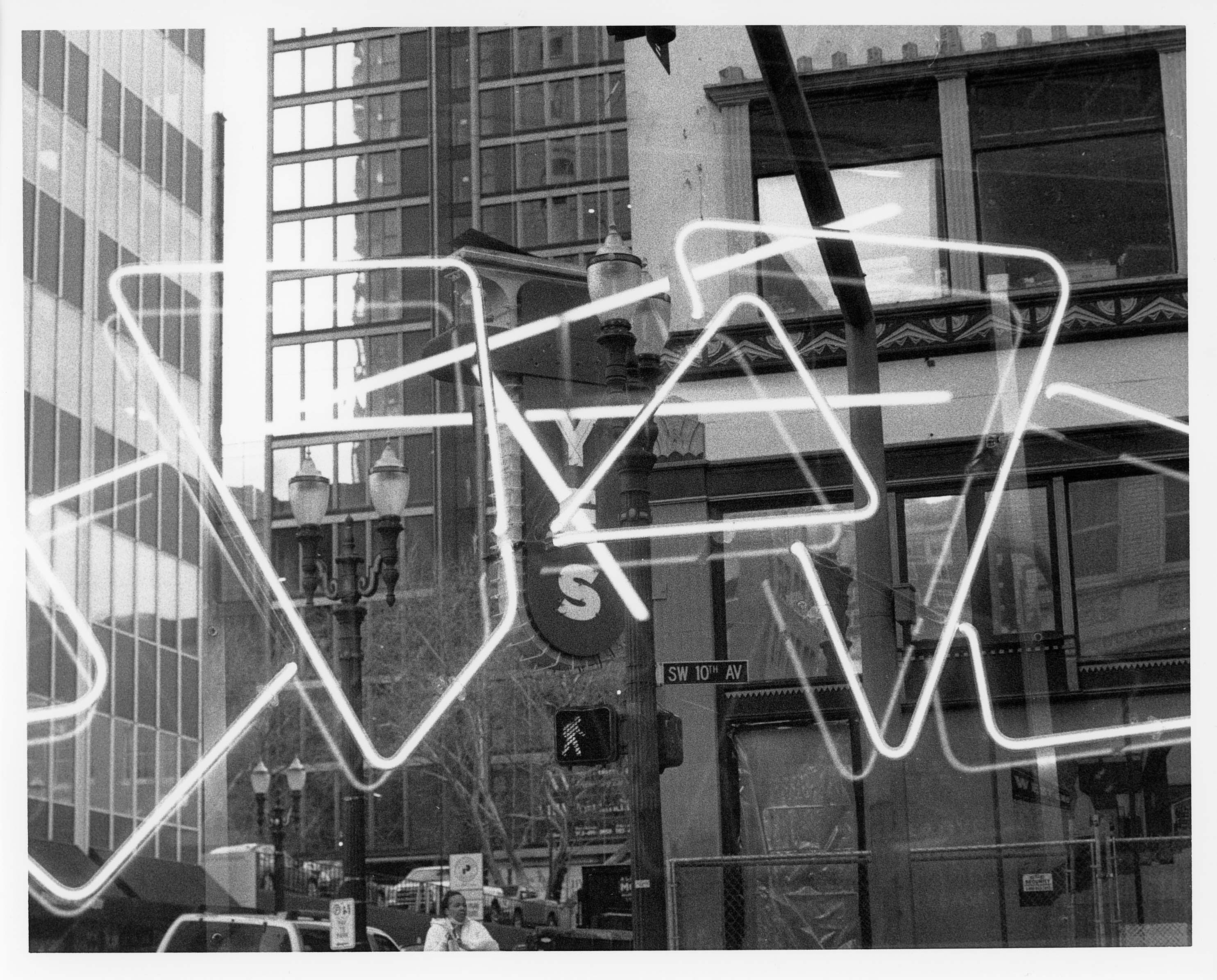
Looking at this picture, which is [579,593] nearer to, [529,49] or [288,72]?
[529,49]

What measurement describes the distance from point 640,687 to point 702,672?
651 millimetres

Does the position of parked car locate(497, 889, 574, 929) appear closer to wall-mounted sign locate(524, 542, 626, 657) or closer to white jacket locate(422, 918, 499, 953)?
white jacket locate(422, 918, 499, 953)

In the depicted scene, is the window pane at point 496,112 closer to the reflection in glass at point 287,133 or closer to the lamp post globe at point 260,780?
the reflection in glass at point 287,133

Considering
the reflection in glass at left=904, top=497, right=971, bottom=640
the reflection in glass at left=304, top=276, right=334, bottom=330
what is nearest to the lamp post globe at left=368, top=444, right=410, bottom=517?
the reflection in glass at left=304, top=276, right=334, bottom=330

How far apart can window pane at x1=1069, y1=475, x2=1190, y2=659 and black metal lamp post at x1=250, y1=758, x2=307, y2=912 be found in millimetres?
3962

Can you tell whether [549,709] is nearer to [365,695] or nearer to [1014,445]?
[365,695]

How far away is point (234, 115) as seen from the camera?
7277mm

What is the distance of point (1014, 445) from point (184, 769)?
3.98 metres

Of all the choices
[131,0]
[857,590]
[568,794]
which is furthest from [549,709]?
[131,0]

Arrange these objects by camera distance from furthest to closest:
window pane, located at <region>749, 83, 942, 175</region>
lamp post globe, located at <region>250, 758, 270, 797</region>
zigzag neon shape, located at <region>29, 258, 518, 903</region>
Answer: lamp post globe, located at <region>250, 758, 270, 797</region> → window pane, located at <region>749, 83, 942, 175</region> → zigzag neon shape, located at <region>29, 258, 518, 903</region>

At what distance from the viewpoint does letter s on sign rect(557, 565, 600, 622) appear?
274 inches

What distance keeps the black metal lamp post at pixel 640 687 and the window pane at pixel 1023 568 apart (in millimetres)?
1716

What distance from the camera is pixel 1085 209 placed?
7.70m

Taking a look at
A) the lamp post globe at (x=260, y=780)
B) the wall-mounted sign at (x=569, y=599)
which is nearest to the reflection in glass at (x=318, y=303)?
the wall-mounted sign at (x=569, y=599)
